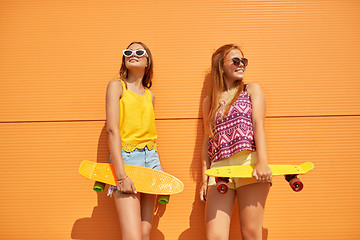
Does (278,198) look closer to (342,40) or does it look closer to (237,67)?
(237,67)

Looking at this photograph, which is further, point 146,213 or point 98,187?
point 146,213

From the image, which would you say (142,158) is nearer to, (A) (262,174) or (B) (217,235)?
Answer: (B) (217,235)

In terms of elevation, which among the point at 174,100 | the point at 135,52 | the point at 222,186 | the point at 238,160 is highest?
the point at 135,52

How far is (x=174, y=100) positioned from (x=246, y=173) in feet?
3.13

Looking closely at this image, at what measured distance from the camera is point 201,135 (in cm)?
229

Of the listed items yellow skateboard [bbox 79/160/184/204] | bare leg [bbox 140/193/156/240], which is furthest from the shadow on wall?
yellow skateboard [bbox 79/160/184/204]

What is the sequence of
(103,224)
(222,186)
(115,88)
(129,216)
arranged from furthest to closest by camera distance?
(103,224) < (115,88) < (129,216) < (222,186)

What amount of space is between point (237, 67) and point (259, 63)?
54 centimetres

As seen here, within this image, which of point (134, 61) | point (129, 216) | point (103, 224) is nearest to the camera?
point (129, 216)

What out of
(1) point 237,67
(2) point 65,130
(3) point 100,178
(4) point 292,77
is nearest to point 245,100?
(1) point 237,67

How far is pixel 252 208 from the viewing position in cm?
168

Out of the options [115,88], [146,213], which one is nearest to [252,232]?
[146,213]

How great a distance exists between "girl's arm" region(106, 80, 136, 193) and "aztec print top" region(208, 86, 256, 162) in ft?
2.07

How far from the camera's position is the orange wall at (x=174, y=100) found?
223cm
